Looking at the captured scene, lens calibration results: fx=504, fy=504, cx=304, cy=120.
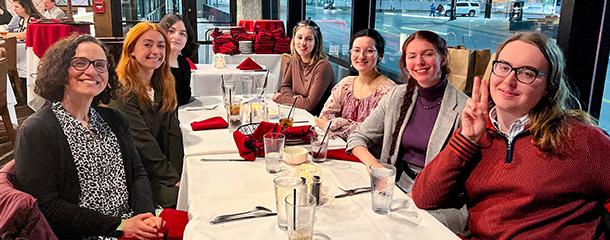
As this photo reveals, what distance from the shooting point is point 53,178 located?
1.56 metres

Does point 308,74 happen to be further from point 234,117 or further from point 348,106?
point 234,117

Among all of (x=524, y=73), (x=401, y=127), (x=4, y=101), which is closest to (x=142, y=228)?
(x=401, y=127)

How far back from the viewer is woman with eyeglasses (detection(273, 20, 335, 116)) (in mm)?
3469

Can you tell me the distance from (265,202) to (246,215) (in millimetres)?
121

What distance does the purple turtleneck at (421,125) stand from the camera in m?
2.12

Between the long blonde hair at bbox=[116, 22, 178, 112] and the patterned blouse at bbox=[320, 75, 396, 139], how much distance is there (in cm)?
86

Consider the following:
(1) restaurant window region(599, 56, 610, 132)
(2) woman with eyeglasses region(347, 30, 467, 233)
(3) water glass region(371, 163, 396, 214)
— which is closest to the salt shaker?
(3) water glass region(371, 163, 396, 214)

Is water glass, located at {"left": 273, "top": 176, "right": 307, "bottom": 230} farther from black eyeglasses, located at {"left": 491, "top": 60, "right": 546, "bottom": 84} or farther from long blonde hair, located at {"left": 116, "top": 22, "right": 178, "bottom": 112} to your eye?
long blonde hair, located at {"left": 116, "top": 22, "right": 178, "bottom": 112}

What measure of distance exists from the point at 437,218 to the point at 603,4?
44.5 inches

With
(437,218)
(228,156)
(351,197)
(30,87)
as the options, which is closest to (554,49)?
(437,218)

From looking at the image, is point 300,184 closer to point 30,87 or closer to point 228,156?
point 228,156

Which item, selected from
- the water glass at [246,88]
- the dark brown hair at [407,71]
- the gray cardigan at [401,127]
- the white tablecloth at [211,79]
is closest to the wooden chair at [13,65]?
the white tablecloth at [211,79]

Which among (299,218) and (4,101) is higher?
(299,218)

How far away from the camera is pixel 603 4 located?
197 cm
